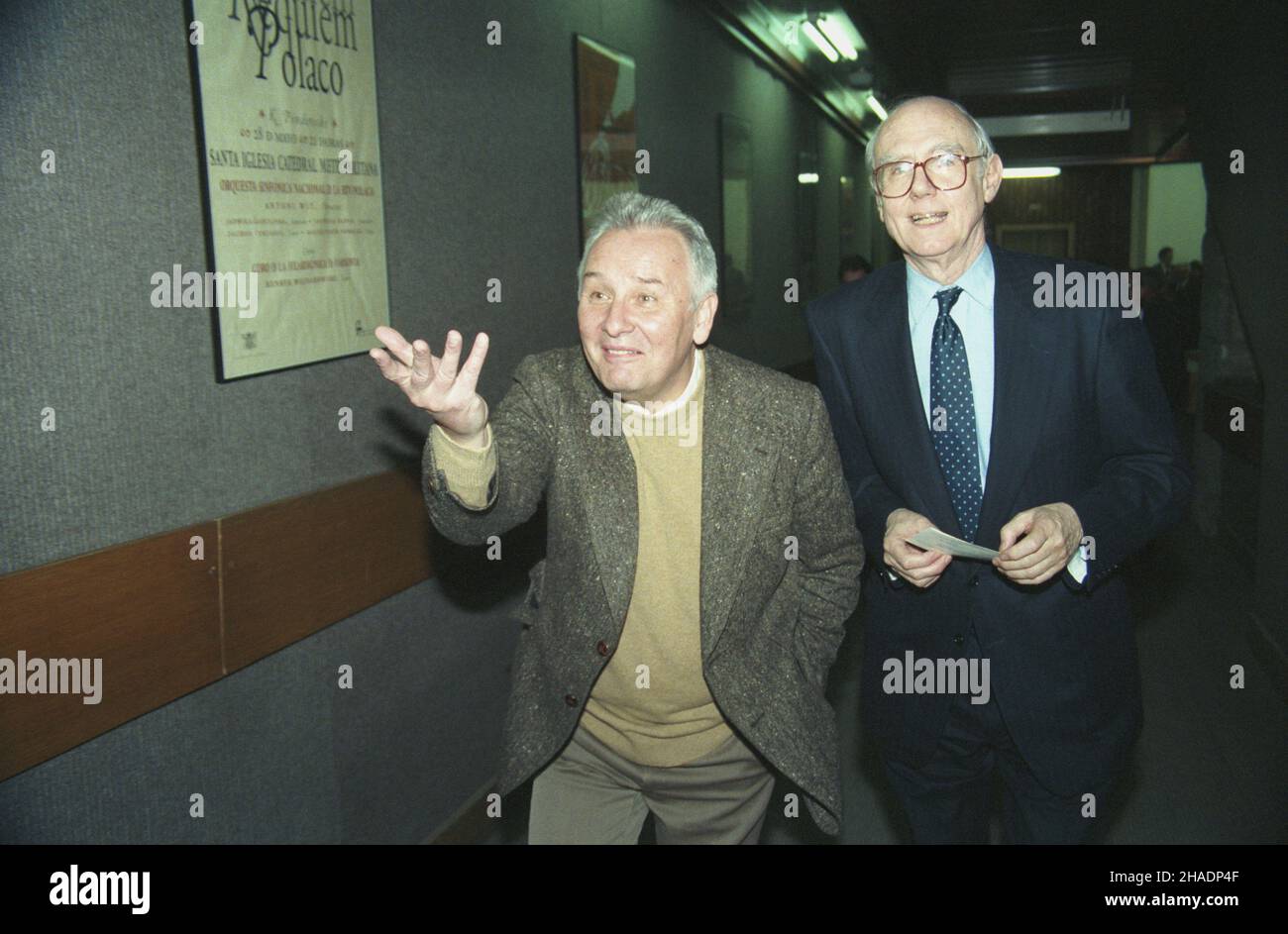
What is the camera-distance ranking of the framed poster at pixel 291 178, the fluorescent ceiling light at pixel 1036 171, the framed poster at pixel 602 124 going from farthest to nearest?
the fluorescent ceiling light at pixel 1036 171 < the framed poster at pixel 602 124 < the framed poster at pixel 291 178

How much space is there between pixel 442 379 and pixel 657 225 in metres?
0.52

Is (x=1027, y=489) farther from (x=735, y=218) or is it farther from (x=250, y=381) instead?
(x=735, y=218)

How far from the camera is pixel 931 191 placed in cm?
202

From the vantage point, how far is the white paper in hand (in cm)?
193

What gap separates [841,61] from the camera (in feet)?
31.8

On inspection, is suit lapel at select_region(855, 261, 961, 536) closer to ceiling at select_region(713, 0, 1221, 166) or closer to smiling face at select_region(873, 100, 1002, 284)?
smiling face at select_region(873, 100, 1002, 284)

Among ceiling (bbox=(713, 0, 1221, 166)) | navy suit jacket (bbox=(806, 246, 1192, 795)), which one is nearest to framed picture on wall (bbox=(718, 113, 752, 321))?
ceiling (bbox=(713, 0, 1221, 166))

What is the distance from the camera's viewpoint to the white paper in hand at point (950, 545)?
1.93m

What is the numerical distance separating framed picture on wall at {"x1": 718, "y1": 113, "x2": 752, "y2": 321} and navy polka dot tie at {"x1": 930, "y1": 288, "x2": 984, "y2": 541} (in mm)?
4397

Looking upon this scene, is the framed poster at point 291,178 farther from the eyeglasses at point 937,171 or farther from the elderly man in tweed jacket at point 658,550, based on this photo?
the eyeglasses at point 937,171

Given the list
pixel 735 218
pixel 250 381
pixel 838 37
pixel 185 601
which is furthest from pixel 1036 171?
pixel 185 601

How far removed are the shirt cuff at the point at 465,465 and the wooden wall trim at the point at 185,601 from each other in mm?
788

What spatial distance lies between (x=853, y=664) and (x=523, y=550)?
197cm

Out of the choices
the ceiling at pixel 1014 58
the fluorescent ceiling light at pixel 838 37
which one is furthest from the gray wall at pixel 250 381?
the fluorescent ceiling light at pixel 838 37
